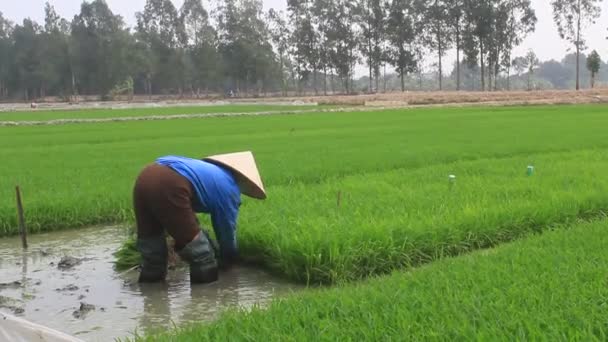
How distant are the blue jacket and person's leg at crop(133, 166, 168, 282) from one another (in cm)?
19

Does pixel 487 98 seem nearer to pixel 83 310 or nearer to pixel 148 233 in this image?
pixel 148 233

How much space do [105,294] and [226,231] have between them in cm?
87

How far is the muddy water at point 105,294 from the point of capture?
373 centimetres

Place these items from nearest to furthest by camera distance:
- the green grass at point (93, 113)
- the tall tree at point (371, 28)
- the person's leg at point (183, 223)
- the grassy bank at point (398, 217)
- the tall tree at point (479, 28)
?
→ the person's leg at point (183, 223) < the grassy bank at point (398, 217) < the green grass at point (93, 113) < the tall tree at point (479, 28) < the tall tree at point (371, 28)

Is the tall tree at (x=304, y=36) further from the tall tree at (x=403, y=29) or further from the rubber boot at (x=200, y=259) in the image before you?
the rubber boot at (x=200, y=259)

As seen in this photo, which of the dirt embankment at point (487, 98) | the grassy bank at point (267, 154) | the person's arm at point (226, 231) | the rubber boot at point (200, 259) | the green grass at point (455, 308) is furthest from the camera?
the dirt embankment at point (487, 98)

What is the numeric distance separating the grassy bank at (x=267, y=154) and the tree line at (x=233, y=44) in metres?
32.8

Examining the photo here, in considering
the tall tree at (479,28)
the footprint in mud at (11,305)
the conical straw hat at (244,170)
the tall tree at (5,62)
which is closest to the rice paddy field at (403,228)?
the conical straw hat at (244,170)

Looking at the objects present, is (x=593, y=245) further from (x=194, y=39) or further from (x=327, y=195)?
(x=194, y=39)

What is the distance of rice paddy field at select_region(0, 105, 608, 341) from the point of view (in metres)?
3.01

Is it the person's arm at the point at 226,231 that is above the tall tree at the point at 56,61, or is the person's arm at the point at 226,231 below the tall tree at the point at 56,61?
below

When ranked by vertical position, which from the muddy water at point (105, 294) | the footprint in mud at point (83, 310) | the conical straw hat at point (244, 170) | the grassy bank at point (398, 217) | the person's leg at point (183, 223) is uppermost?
the conical straw hat at point (244, 170)

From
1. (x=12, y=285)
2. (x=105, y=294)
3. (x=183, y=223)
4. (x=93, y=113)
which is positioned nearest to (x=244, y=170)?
(x=183, y=223)

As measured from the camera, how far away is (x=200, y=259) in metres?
4.25
